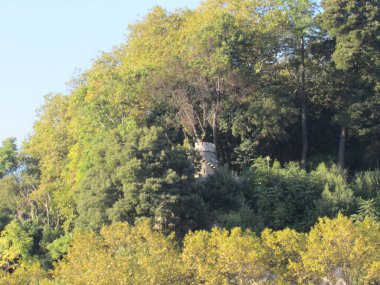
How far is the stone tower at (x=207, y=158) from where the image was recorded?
29.8 m

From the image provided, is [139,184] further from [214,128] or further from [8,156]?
[8,156]

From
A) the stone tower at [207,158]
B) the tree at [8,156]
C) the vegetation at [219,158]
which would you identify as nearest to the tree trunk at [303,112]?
the vegetation at [219,158]

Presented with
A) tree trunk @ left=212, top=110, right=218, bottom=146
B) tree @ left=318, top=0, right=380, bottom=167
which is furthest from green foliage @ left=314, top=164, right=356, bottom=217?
tree trunk @ left=212, top=110, right=218, bottom=146

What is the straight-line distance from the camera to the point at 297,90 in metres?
34.9

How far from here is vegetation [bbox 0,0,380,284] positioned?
69.9ft

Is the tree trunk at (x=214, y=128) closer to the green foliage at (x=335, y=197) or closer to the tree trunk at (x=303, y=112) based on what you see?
the tree trunk at (x=303, y=112)

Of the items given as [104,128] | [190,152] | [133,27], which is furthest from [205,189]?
[133,27]

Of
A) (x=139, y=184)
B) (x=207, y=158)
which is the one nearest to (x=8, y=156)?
(x=207, y=158)

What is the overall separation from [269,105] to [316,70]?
425cm

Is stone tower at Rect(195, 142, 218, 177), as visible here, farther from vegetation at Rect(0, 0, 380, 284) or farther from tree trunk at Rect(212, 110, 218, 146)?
tree trunk at Rect(212, 110, 218, 146)

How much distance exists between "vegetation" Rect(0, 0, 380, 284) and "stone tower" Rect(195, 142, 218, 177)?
80cm

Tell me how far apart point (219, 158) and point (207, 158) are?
12.9 ft

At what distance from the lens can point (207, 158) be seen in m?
30.3

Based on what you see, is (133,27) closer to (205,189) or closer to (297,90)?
(297,90)
